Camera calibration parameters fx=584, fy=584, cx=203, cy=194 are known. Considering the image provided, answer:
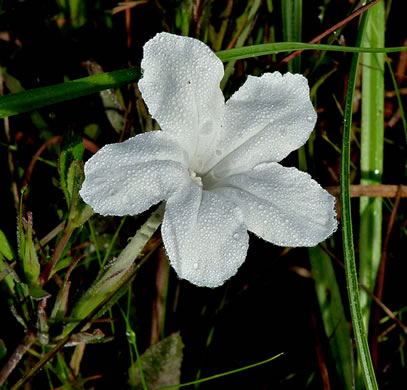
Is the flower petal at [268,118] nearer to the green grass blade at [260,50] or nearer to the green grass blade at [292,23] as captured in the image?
the green grass blade at [260,50]

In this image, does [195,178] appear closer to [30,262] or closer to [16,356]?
[30,262]

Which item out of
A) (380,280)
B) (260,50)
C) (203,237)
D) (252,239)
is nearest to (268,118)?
(260,50)

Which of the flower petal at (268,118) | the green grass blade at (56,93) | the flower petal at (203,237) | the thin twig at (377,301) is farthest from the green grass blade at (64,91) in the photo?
the thin twig at (377,301)

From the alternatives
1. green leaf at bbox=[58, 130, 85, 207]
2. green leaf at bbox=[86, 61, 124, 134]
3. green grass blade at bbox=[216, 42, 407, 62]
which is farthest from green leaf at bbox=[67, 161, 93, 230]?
green leaf at bbox=[86, 61, 124, 134]

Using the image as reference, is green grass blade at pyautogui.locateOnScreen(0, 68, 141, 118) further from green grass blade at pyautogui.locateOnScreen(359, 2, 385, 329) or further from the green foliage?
green grass blade at pyautogui.locateOnScreen(359, 2, 385, 329)

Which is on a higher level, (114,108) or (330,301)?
(114,108)

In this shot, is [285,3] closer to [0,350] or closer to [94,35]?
[94,35]
